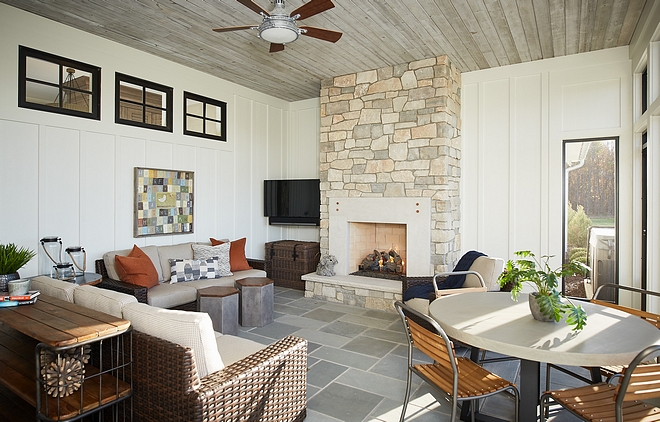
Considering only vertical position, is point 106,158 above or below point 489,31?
below

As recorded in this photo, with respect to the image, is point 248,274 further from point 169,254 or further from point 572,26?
point 572,26

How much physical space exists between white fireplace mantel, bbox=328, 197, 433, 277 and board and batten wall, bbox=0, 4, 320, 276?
5.02ft

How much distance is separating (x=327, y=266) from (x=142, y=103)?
3240mm

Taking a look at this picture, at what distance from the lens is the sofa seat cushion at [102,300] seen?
2.22 m

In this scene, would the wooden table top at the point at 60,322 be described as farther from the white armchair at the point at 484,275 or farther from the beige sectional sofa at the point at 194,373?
the white armchair at the point at 484,275

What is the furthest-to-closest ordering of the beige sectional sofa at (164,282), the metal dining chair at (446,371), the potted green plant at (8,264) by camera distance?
the beige sectional sofa at (164,282)
the potted green plant at (8,264)
the metal dining chair at (446,371)

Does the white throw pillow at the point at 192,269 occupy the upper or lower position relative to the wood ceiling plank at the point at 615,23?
lower

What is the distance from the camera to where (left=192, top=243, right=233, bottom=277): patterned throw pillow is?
16.7 ft

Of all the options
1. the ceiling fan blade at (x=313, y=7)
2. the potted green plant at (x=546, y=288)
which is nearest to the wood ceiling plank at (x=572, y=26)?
the ceiling fan blade at (x=313, y=7)

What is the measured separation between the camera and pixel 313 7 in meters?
3.08

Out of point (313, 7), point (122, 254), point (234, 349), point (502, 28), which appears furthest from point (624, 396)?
point (122, 254)

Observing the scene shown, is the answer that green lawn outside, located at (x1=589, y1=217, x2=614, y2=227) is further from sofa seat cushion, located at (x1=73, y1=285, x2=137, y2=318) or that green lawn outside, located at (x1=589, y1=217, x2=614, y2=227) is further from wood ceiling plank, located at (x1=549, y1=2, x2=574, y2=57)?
sofa seat cushion, located at (x1=73, y1=285, x2=137, y2=318)

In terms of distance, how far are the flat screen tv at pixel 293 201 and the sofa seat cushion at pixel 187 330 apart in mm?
4383

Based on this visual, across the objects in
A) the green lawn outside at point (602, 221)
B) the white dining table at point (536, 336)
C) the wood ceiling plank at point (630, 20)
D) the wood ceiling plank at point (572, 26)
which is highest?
the wood ceiling plank at point (572, 26)
